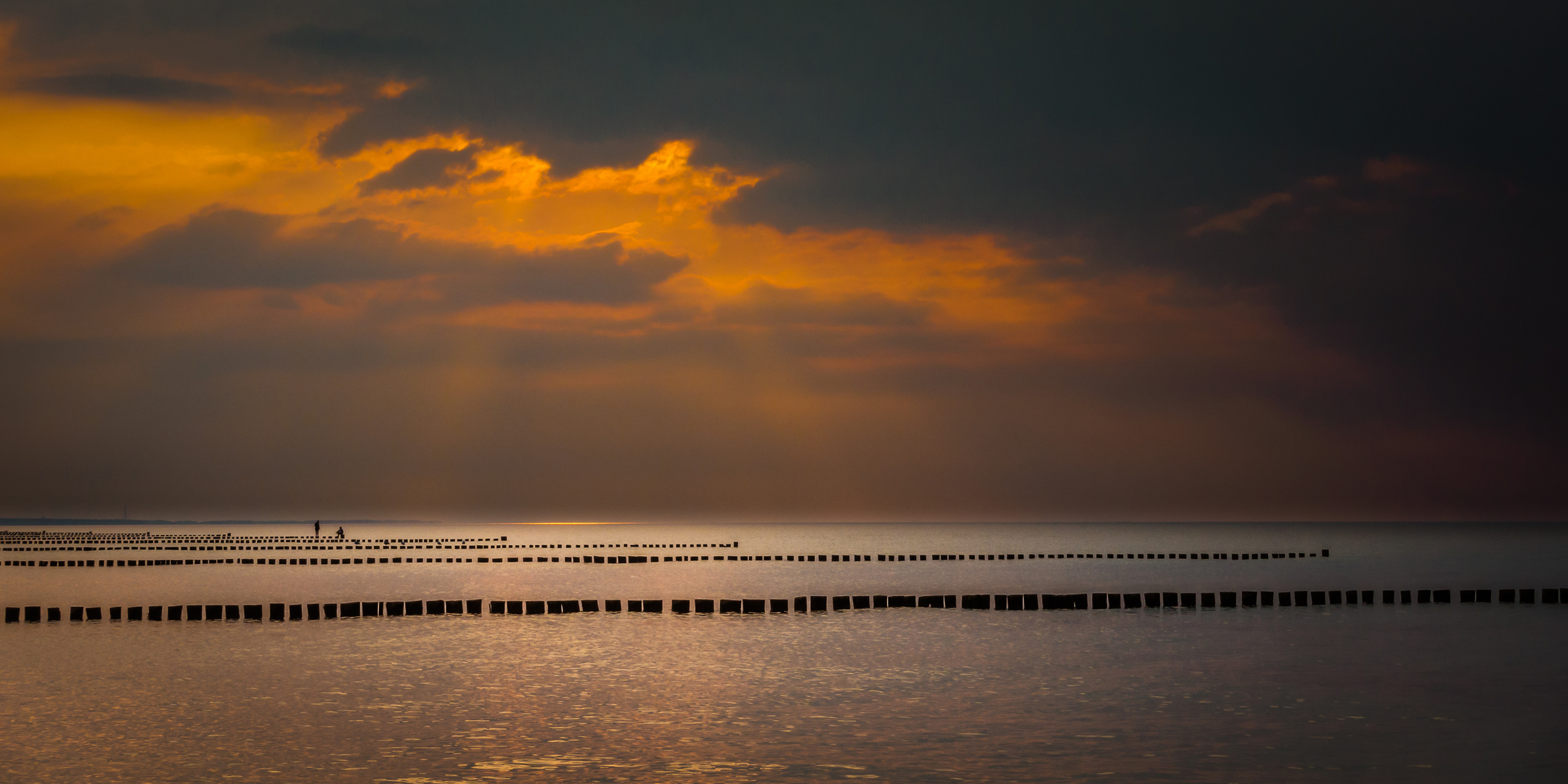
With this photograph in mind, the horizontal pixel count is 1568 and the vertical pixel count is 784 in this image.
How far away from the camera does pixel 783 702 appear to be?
26.3 metres

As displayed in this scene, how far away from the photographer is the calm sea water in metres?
20.0

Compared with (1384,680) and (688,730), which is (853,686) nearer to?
(688,730)

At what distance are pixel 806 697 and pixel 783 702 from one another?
0.77 metres

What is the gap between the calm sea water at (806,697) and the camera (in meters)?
20.0

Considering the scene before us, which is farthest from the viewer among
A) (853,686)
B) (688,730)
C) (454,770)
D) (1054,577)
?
(1054,577)

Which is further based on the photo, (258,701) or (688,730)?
(258,701)

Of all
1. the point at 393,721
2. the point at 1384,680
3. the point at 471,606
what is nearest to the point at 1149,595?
the point at 1384,680

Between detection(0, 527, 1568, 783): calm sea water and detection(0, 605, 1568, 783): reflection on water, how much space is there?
98 millimetres

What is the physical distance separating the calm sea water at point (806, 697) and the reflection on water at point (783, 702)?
3.8 inches

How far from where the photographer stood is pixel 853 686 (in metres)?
28.2

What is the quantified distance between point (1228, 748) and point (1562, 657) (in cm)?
1768

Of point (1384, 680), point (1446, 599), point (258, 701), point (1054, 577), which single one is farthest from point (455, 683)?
point (1054, 577)

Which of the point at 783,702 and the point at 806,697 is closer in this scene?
the point at 783,702

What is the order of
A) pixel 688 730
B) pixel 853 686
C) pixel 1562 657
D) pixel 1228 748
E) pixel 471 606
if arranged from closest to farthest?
pixel 1228 748
pixel 688 730
pixel 853 686
pixel 1562 657
pixel 471 606
